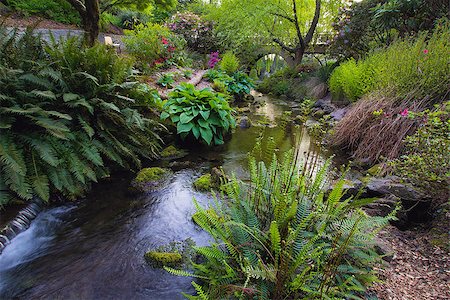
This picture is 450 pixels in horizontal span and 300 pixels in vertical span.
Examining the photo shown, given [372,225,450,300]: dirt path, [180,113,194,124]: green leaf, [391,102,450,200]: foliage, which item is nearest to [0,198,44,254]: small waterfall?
[180,113,194,124]: green leaf

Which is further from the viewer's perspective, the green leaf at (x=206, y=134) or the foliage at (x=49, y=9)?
the foliage at (x=49, y=9)

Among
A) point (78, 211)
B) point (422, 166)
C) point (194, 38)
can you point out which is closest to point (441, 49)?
point (422, 166)

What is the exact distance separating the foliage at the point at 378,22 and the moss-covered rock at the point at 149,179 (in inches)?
243

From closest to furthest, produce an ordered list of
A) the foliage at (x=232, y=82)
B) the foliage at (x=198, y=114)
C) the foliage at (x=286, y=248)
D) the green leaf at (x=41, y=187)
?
the foliage at (x=286, y=248) < the green leaf at (x=41, y=187) < the foliage at (x=198, y=114) < the foliage at (x=232, y=82)

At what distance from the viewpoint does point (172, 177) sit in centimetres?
445

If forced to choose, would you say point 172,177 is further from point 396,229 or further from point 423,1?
point 423,1

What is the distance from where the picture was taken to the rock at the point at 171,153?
5195 mm

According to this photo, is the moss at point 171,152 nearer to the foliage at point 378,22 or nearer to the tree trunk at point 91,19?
the tree trunk at point 91,19

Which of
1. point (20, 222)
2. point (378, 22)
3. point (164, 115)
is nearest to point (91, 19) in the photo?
point (164, 115)

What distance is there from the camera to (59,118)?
3.48 meters

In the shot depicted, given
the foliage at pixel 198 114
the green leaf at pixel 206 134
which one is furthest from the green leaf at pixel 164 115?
the green leaf at pixel 206 134

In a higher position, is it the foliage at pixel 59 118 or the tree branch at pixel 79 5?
the tree branch at pixel 79 5

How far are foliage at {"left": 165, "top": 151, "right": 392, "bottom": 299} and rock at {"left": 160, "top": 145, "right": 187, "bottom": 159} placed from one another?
2.87 metres

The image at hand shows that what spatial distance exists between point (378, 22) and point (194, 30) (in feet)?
31.0
